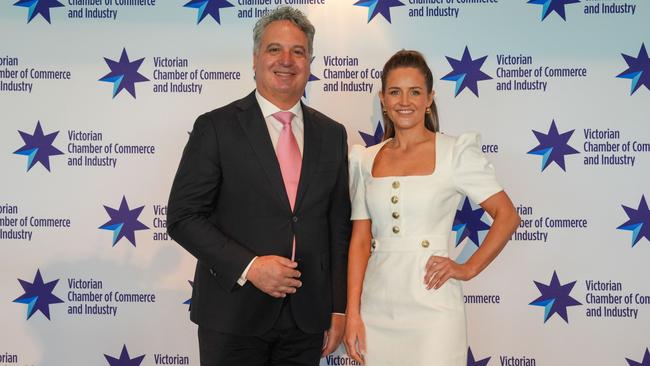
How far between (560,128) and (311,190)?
5.06 ft

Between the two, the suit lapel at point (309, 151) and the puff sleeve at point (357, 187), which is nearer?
the suit lapel at point (309, 151)

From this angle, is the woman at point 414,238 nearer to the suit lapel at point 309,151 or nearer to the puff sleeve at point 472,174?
the puff sleeve at point 472,174

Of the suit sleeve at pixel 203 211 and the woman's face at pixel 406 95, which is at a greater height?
the woman's face at pixel 406 95

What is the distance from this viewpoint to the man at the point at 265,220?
1.99 meters

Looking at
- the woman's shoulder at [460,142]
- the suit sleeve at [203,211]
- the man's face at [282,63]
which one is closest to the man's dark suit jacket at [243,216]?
the suit sleeve at [203,211]

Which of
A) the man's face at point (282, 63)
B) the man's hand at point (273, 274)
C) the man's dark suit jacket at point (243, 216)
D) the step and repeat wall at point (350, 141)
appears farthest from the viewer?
the step and repeat wall at point (350, 141)

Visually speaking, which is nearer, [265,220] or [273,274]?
[273,274]

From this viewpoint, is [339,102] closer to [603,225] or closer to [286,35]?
[286,35]

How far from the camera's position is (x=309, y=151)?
2.13 meters

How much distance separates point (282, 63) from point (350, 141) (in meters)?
0.99

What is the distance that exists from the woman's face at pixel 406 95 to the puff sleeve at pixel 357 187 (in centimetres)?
21

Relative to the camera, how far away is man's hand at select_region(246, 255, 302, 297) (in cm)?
191

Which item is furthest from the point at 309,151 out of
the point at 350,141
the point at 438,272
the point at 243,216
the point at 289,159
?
the point at 350,141

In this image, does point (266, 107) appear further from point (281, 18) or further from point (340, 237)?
point (340, 237)
